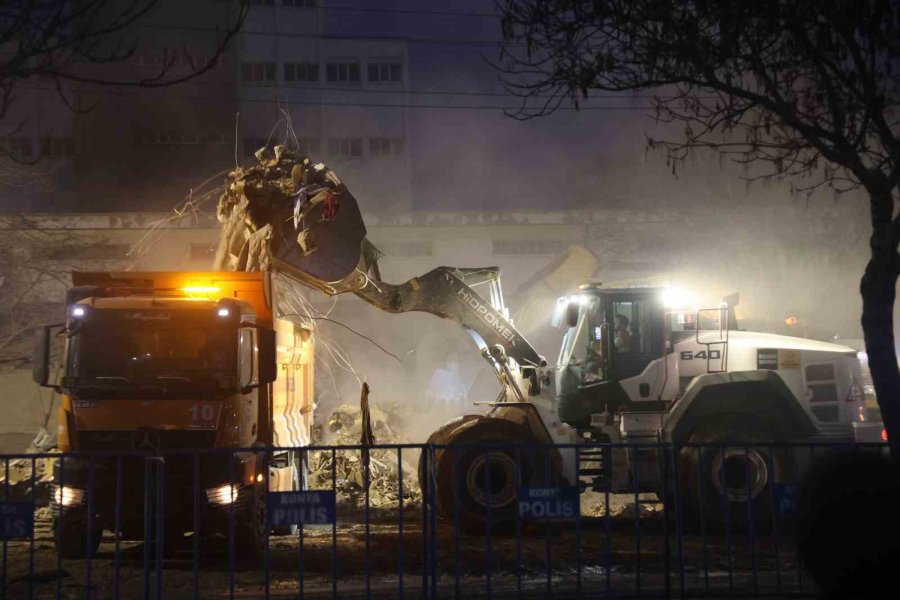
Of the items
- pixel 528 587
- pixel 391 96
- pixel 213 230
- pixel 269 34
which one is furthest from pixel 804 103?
pixel 269 34

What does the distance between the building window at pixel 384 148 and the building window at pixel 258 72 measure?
5153 mm

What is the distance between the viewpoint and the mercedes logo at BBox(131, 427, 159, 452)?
9.41 meters

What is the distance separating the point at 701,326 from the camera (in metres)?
12.3

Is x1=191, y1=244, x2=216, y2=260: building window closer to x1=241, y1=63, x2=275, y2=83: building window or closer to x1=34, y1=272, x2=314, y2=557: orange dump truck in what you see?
x1=241, y1=63, x2=275, y2=83: building window

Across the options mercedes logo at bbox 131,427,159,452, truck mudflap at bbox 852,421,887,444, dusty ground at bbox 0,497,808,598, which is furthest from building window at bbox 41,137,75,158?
truck mudflap at bbox 852,421,887,444

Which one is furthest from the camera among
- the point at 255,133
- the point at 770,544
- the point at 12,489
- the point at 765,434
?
the point at 255,133

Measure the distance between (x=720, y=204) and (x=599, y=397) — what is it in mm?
21384

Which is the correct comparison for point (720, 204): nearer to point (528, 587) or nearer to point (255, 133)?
point (255, 133)

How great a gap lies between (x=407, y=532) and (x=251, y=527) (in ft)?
7.57

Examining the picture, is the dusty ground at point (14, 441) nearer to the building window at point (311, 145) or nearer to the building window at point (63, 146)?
the building window at point (63, 146)

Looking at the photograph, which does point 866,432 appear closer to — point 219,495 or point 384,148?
point 219,495

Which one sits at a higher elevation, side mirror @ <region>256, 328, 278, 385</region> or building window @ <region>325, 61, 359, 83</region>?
building window @ <region>325, 61, 359, 83</region>

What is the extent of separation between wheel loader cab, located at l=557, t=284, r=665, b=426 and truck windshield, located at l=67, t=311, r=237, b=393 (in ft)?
15.5

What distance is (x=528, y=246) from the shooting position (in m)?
30.3
